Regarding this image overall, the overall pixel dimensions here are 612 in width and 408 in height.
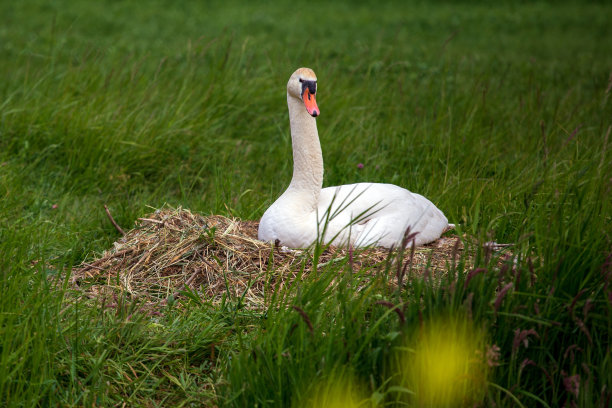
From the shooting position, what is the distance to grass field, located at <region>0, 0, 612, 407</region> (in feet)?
8.45

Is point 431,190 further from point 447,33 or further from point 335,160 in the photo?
point 447,33

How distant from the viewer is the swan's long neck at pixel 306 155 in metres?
4.37

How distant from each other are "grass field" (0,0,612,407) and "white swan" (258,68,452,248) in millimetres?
376

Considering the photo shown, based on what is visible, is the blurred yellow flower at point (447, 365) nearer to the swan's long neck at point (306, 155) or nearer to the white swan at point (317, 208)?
the white swan at point (317, 208)

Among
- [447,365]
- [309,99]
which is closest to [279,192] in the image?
[309,99]

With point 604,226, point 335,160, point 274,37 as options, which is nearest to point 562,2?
point 274,37

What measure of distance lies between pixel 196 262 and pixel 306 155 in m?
1.06

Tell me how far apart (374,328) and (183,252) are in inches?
66.9

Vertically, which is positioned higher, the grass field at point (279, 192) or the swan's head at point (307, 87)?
the swan's head at point (307, 87)

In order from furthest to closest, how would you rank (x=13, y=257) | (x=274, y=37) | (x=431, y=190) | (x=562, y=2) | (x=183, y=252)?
(x=562, y=2)
(x=274, y=37)
(x=431, y=190)
(x=183, y=252)
(x=13, y=257)

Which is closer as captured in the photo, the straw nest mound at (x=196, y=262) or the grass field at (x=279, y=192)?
the grass field at (x=279, y=192)

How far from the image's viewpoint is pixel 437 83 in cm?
792

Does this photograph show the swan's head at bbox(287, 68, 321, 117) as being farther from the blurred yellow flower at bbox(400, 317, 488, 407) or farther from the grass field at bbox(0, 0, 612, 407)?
the blurred yellow flower at bbox(400, 317, 488, 407)

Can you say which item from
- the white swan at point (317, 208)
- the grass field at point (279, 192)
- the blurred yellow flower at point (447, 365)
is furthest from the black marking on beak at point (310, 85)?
the blurred yellow flower at point (447, 365)
